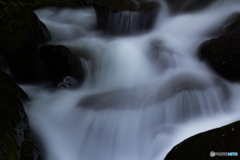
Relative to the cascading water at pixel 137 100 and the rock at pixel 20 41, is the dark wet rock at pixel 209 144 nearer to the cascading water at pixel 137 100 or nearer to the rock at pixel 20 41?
the cascading water at pixel 137 100

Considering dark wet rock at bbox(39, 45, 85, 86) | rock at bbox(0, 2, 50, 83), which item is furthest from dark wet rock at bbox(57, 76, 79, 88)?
rock at bbox(0, 2, 50, 83)

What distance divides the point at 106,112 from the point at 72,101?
939 millimetres

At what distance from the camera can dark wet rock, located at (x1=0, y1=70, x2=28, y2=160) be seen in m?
2.39

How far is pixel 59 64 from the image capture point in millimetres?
5262

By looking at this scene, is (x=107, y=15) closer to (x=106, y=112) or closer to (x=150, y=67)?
(x=150, y=67)

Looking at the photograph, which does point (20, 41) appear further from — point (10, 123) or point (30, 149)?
point (30, 149)

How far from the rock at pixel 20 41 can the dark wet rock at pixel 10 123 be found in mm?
1556

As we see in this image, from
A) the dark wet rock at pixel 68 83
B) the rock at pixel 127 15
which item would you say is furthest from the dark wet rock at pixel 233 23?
the dark wet rock at pixel 68 83

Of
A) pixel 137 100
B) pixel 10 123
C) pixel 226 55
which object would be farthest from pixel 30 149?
pixel 226 55

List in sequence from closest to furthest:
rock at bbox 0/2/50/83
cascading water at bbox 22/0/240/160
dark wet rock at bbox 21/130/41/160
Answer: dark wet rock at bbox 21/130/41/160
cascading water at bbox 22/0/240/160
rock at bbox 0/2/50/83

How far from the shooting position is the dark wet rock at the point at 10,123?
7.83ft

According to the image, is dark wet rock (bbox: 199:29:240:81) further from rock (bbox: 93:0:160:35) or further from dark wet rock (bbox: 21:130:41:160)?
dark wet rock (bbox: 21:130:41:160)

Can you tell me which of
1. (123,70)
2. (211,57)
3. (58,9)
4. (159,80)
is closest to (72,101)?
(123,70)

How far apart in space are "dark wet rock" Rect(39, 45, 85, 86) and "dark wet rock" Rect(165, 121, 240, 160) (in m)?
3.23
